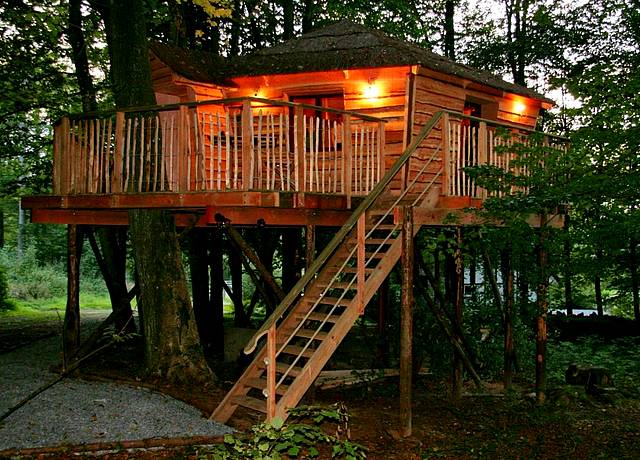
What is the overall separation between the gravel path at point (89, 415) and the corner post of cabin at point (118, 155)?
3.28m

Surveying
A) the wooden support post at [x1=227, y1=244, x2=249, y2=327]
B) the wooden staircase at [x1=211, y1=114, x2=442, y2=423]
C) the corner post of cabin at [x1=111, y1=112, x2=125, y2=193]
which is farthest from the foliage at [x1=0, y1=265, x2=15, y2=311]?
the wooden staircase at [x1=211, y1=114, x2=442, y2=423]

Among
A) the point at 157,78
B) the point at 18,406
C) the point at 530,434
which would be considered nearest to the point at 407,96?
the point at 157,78

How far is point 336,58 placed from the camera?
11547 millimetres

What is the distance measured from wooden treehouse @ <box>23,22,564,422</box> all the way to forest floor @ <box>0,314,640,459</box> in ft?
4.64

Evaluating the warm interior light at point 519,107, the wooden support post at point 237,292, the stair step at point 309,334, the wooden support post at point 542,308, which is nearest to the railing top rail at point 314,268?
the stair step at point 309,334

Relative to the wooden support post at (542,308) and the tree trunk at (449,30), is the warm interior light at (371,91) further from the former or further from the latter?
Result: the tree trunk at (449,30)

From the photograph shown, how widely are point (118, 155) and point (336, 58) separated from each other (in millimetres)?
5119

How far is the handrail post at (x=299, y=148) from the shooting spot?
8273mm

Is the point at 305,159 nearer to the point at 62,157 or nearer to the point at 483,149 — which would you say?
the point at 483,149

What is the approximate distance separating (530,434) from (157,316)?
21.8 feet

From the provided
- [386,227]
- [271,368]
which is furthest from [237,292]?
[271,368]

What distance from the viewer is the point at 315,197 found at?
8648mm

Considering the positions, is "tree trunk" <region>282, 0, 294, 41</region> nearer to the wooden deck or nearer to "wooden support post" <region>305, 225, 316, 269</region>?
the wooden deck

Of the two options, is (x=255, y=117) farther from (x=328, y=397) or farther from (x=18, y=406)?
(x=18, y=406)
